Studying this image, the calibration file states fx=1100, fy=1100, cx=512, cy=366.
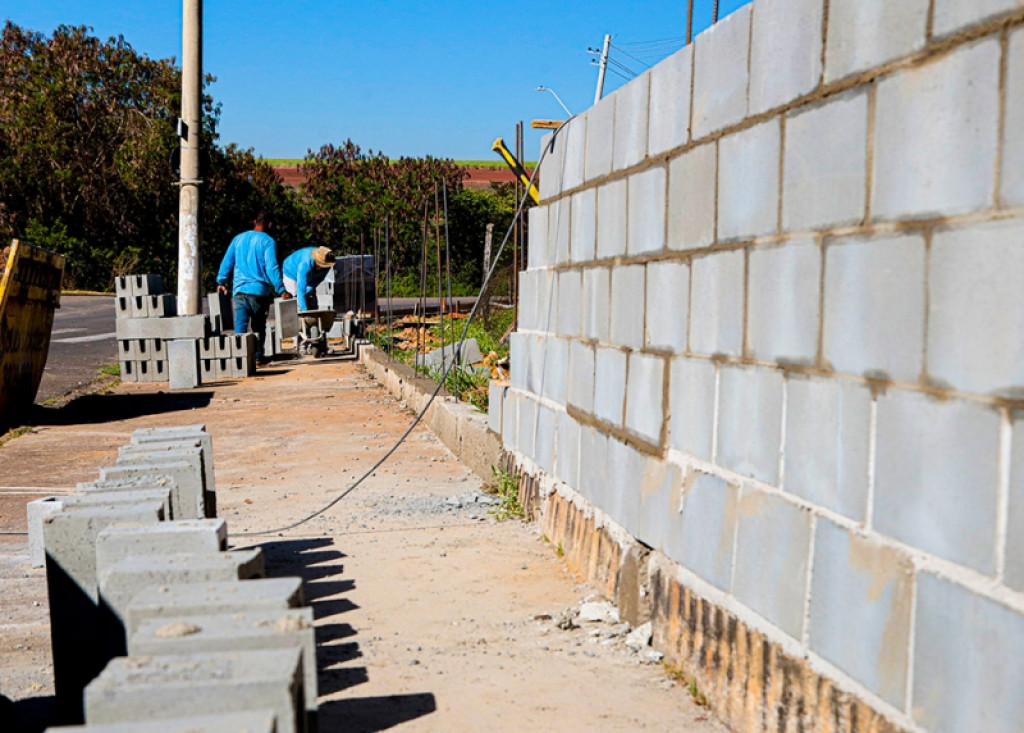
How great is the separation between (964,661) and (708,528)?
1.28 meters

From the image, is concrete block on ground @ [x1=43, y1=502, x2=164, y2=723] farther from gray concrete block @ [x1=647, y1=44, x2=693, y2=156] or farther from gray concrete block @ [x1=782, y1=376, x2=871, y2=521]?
gray concrete block @ [x1=647, y1=44, x2=693, y2=156]

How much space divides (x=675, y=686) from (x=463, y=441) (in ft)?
14.2

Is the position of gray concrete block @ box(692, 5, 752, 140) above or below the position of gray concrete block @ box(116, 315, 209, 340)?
above

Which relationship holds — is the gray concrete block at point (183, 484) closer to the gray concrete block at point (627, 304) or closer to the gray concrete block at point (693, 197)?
the gray concrete block at point (627, 304)

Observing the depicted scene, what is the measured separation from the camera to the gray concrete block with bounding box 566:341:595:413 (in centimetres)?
465

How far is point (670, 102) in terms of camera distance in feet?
12.6

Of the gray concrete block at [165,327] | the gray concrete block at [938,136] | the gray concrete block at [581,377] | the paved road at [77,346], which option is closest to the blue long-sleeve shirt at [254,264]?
the gray concrete block at [165,327]

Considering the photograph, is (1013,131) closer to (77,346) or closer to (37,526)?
(37,526)

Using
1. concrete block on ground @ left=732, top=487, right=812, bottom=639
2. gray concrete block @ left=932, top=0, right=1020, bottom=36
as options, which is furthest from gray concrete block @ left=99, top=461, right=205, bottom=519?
gray concrete block @ left=932, top=0, right=1020, bottom=36

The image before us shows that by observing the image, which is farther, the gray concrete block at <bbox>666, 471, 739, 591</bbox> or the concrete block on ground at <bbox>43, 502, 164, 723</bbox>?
the concrete block on ground at <bbox>43, 502, 164, 723</bbox>

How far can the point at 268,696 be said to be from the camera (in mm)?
1970

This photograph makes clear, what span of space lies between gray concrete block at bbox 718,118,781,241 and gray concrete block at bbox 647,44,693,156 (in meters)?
0.39

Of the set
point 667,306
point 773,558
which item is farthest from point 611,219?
point 773,558

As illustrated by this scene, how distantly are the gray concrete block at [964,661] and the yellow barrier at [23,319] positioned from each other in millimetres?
8757
